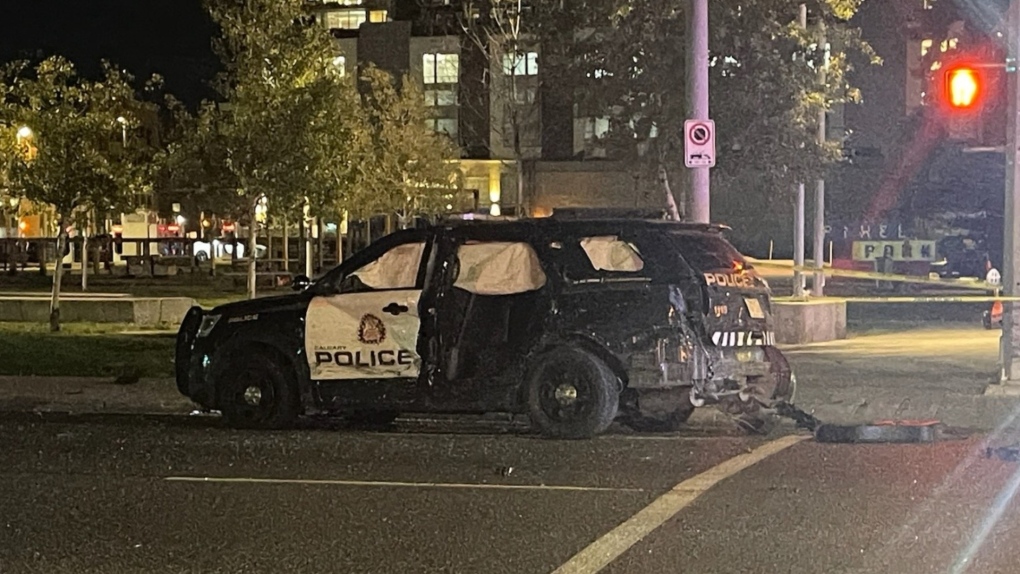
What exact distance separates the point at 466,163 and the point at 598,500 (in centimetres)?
5708

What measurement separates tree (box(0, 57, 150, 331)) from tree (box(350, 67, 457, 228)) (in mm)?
19080

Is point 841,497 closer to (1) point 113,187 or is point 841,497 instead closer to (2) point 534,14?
(2) point 534,14

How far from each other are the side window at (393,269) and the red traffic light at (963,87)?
5627 mm

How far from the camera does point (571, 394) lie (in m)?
11.0

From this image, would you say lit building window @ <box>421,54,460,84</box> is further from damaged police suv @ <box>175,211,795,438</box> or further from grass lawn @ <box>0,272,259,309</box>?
damaged police suv @ <box>175,211,795,438</box>

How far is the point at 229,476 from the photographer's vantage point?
940 cm

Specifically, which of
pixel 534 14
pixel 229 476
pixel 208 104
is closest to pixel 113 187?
pixel 208 104

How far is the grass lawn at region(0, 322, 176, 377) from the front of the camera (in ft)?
50.9

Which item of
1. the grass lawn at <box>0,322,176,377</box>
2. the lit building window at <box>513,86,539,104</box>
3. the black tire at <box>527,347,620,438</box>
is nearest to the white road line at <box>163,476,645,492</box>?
the black tire at <box>527,347,620,438</box>

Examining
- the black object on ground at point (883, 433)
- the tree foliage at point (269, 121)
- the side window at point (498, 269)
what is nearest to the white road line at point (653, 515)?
the black object on ground at point (883, 433)

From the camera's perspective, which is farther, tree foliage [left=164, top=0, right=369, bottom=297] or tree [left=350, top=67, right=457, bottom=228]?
tree [left=350, top=67, right=457, bottom=228]

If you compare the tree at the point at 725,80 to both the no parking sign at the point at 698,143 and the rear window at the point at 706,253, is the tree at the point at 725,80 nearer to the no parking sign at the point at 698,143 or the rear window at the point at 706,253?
the no parking sign at the point at 698,143

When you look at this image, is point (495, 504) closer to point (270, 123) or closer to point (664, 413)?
point (664, 413)

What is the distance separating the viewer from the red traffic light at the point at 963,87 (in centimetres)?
1284
